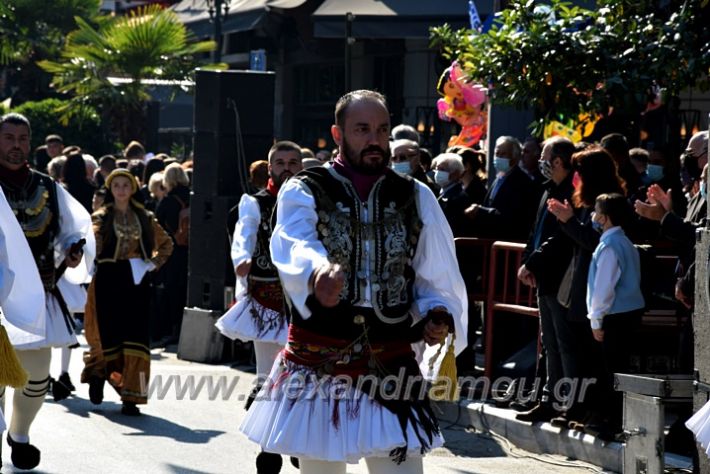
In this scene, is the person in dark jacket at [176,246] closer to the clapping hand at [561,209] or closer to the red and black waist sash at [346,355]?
the clapping hand at [561,209]

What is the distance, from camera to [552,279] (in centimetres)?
987

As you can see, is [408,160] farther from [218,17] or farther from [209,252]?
[218,17]

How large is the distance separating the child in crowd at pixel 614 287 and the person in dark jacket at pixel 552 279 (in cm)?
47

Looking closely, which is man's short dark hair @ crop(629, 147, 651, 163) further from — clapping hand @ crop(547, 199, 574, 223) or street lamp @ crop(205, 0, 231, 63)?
street lamp @ crop(205, 0, 231, 63)

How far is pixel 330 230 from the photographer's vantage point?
20.0ft

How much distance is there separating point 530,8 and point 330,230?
516 centimetres

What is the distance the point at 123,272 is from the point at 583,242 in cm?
418

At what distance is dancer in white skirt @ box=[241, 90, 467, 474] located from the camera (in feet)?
19.3

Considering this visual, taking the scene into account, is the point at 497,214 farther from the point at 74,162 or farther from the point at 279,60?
the point at 279,60

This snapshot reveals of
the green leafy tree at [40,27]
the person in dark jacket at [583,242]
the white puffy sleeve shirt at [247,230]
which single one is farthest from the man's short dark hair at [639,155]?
the green leafy tree at [40,27]

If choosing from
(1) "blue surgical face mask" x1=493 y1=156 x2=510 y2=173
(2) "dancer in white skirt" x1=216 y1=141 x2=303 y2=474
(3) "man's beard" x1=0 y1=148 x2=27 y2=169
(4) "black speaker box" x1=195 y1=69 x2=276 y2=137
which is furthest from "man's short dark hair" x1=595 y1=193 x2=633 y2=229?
(4) "black speaker box" x1=195 y1=69 x2=276 y2=137

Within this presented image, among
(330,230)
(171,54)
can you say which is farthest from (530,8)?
(171,54)

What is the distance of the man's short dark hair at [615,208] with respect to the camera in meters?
9.23

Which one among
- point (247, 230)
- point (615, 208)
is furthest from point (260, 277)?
point (615, 208)
